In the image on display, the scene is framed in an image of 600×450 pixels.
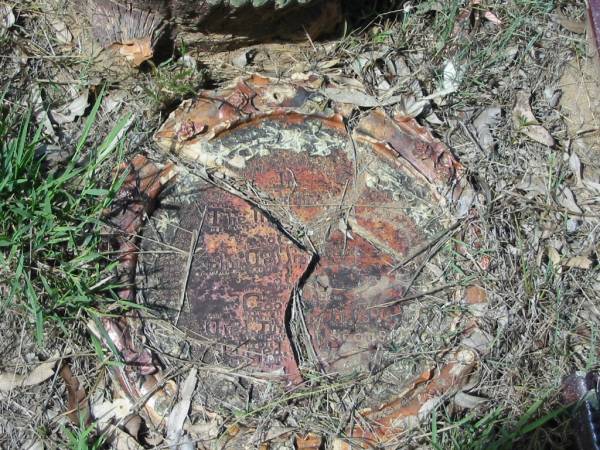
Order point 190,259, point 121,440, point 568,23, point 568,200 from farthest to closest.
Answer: point 568,23 < point 568,200 < point 190,259 < point 121,440

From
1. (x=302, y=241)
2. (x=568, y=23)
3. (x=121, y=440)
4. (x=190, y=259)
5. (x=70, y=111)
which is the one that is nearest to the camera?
(x=121, y=440)

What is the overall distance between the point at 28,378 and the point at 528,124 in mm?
1745

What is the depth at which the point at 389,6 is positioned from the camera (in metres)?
2.65

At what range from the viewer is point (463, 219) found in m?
2.32

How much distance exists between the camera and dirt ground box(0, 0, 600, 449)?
6.68 feet

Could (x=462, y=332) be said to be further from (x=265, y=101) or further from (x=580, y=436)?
(x=265, y=101)

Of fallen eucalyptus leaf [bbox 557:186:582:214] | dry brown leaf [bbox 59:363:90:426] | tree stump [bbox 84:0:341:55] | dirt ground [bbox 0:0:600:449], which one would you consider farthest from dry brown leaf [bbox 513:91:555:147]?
dry brown leaf [bbox 59:363:90:426]

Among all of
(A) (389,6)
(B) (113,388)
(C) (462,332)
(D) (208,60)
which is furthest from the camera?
(A) (389,6)

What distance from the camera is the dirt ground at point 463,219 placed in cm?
204

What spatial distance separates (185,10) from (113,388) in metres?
1.09

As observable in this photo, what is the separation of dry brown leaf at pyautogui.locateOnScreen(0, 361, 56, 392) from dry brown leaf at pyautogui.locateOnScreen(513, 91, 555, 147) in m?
1.65

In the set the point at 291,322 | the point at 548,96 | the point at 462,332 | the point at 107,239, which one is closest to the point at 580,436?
the point at 462,332

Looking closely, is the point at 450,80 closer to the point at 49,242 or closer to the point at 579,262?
the point at 579,262

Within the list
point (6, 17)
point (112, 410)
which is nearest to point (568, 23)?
point (6, 17)
